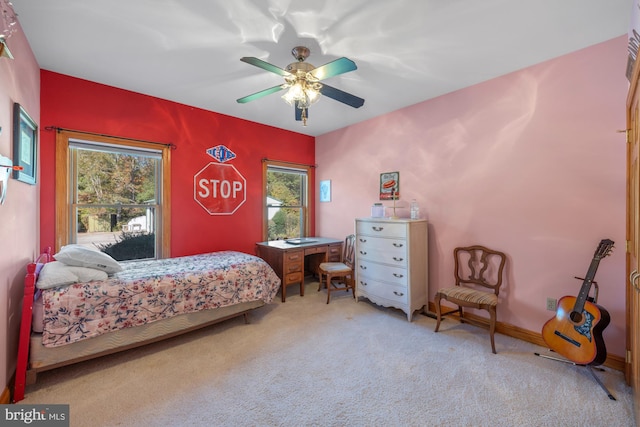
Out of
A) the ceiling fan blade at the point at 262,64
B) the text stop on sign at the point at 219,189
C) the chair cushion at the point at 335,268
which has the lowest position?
the chair cushion at the point at 335,268

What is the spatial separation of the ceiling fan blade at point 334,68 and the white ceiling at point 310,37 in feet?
0.99

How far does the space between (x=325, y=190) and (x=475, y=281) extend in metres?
2.72

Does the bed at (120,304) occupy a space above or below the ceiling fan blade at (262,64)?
below

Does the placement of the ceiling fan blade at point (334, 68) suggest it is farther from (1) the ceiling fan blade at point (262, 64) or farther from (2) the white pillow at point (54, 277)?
(2) the white pillow at point (54, 277)

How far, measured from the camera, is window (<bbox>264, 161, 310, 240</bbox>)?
4391 mm

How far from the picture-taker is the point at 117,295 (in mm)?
2105

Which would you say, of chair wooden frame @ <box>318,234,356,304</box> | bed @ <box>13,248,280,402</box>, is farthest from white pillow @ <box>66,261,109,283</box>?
chair wooden frame @ <box>318,234,356,304</box>

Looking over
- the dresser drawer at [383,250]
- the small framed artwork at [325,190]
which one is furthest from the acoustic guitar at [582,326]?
the small framed artwork at [325,190]

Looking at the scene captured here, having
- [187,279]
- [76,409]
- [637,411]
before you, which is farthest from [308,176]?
[637,411]

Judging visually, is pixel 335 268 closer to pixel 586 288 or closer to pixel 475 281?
pixel 475 281

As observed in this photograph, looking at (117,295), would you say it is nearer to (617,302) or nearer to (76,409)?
(76,409)

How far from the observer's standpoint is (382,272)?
325 cm

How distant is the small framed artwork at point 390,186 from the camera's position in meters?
3.64
